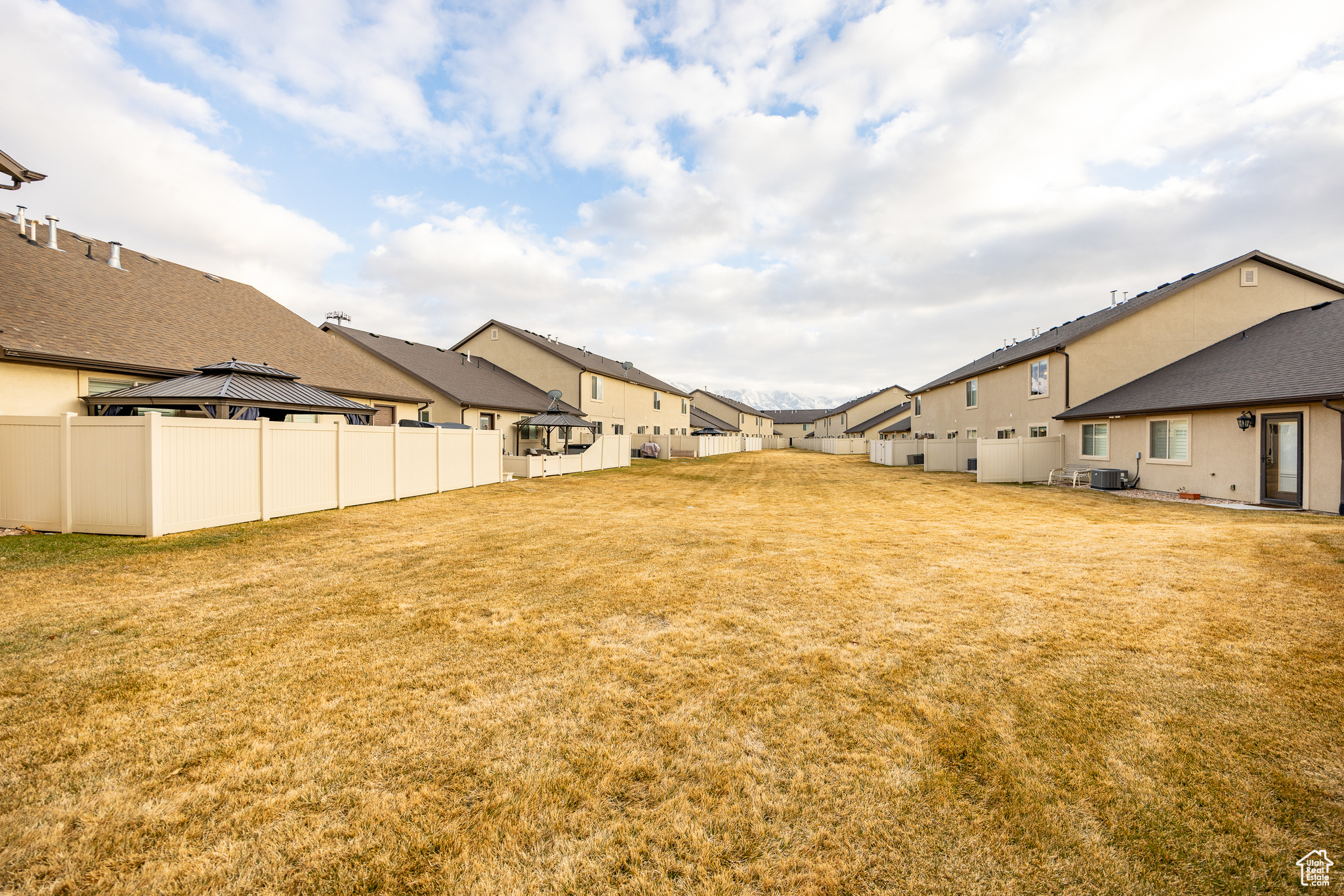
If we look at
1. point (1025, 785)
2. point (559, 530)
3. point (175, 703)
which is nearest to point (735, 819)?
point (1025, 785)

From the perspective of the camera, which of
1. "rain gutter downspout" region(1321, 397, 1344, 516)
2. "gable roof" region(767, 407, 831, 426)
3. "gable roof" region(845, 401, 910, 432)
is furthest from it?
"gable roof" region(767, 407, 831, 426)

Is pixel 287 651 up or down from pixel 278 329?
down

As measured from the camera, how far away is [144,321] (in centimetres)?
1465

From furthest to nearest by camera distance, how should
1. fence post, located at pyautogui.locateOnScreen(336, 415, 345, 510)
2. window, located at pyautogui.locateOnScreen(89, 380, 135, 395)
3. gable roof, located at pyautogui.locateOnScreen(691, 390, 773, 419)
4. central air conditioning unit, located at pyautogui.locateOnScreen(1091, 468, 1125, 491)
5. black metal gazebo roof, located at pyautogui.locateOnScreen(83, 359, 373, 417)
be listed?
gable roof, located at pyautogui.locateOnScreen(691, 390, 773, 419)
central air conditioning unit, located at pyautogui.locateOnScreen(1091, 468, 1125, 491)
fence post, located at pyautogui.locateOnScreen(336, 415, 345, 510)
window, located at pyautogui.locateOnScreen(89, 380, 135, 395)
black metal gazebo roof, located at pyautogui.locateOnScreen(83, 359, 373, 417)

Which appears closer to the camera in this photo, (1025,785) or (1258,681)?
(1025,785)

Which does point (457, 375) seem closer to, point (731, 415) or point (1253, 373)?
point (1253, 373)

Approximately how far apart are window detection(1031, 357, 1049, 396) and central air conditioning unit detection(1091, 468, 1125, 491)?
622 centimetres

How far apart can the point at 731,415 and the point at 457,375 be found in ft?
192

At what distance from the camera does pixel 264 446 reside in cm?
1052

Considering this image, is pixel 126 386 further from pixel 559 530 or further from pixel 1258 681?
pixel 1258 681

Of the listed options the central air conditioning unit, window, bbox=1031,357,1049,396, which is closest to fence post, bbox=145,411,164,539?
the central air conditioning unit

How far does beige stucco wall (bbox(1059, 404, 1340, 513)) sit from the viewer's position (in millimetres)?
13102

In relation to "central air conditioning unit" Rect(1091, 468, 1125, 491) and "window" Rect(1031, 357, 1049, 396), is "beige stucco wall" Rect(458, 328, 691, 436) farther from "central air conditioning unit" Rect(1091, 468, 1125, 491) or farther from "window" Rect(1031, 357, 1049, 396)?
"central air conditioning unit" Rect(1091, 468, 1125, 491)

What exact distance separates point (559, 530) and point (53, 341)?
12.0m
